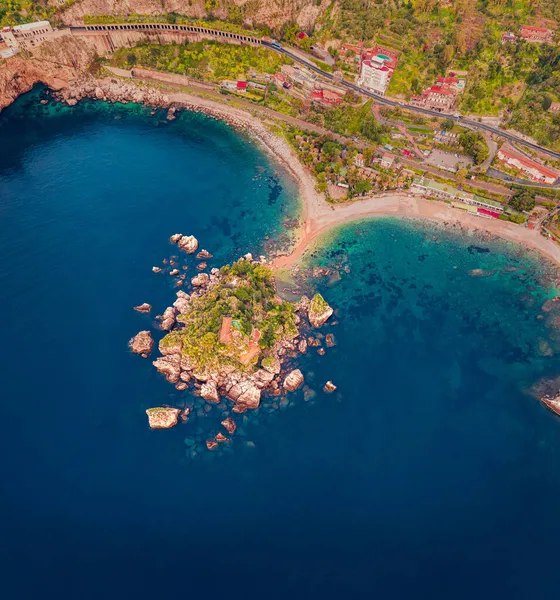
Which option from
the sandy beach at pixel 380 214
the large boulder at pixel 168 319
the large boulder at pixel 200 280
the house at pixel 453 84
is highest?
the house at pixel 453 84

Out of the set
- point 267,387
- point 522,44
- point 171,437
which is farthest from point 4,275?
point 522,44

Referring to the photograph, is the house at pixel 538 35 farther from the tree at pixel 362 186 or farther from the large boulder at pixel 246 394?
the large boulder at pixel 246 394

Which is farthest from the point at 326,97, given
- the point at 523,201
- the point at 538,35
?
the point at 538,35

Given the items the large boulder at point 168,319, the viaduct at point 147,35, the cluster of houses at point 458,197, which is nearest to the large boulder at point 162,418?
the large boulder at point 168,319

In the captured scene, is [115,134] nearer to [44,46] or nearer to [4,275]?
[44,46]

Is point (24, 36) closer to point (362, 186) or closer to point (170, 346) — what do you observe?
point (362, 186)

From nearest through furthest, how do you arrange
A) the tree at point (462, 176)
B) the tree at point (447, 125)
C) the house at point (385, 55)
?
the tree at point (462, 176) → the tree at point (447, 125) → the house at point (385, 55)

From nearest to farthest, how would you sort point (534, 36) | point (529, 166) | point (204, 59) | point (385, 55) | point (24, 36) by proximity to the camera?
point (529, 166) → point (385, 55) → point (24, 36) → point (534, 36) → point (204, 59)
